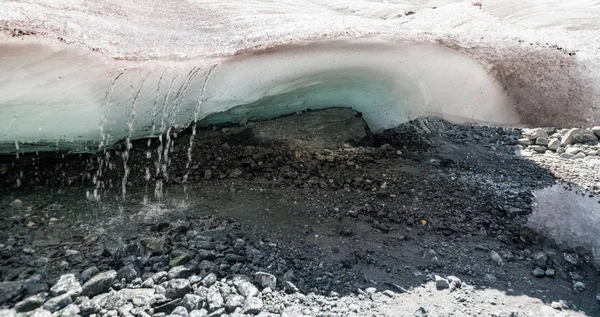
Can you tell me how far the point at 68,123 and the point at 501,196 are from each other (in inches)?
125

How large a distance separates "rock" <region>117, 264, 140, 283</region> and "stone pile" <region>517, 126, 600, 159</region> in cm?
409

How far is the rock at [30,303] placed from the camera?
207 centimetres

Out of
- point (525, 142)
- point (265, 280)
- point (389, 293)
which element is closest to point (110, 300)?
point (265, 280)

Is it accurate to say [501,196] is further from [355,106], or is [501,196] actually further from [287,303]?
[287,303]

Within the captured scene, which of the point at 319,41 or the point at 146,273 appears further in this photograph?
the point at 319,41

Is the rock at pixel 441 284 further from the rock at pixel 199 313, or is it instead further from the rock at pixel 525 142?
the rock at pixel 525 142

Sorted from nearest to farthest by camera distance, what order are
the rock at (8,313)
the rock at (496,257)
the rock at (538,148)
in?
1. the rock at (8,313)
2. the rock at (496,257)
3. the rock at (538,148)

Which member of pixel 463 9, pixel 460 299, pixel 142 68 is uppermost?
pixel 463 9

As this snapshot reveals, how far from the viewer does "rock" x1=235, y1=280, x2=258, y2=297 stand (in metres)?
2.24

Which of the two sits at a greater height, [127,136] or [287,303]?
[127,136]

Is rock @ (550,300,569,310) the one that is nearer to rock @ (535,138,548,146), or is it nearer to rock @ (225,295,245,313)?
rock @ (225,295,245,313)

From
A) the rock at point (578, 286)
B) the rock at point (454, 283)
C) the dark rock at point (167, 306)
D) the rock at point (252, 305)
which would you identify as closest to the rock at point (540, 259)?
the rock at point (578, 286)

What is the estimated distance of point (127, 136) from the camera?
3.33m

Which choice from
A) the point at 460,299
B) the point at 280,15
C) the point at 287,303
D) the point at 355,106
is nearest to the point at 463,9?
the point at 355,106
